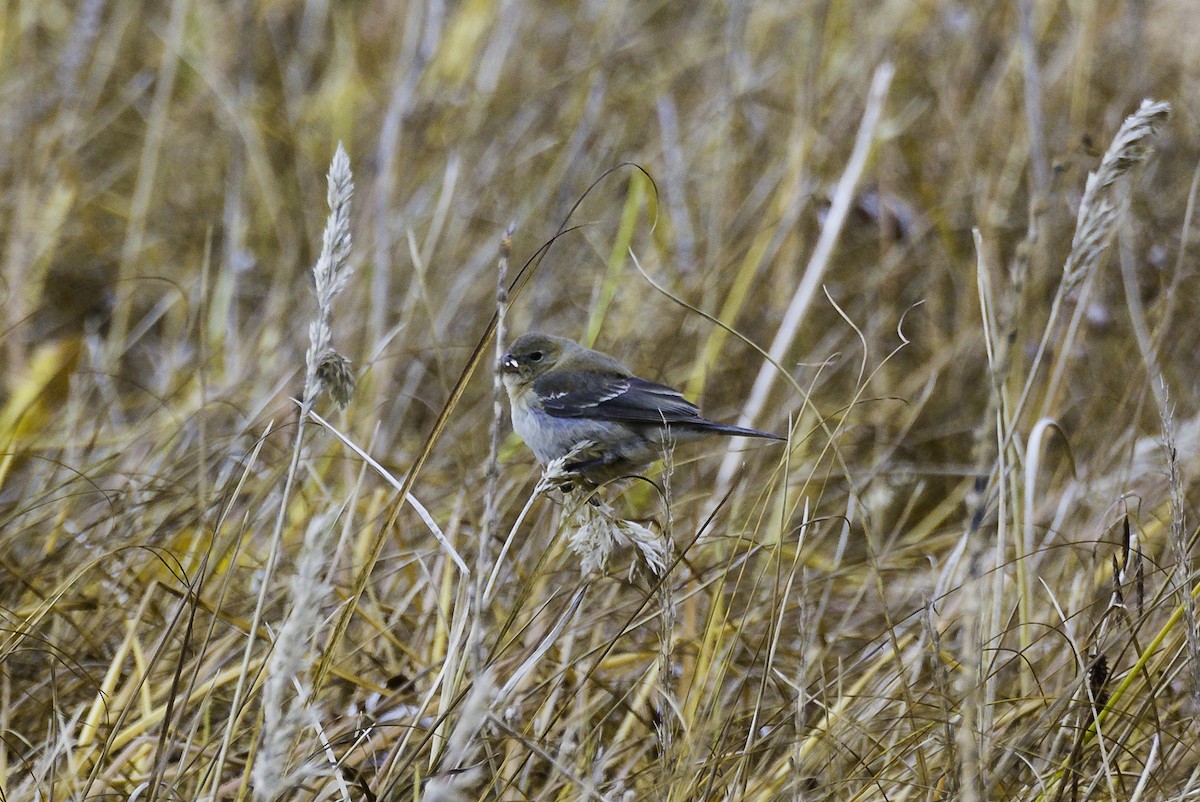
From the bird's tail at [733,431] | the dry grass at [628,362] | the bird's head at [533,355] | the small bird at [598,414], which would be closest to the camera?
the dry grass at [628,362]

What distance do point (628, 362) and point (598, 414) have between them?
0.97 m

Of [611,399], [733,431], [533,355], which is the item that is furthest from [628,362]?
[733,431]

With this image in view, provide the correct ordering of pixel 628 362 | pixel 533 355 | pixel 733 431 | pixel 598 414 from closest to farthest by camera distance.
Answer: pixel 733 431
pixel 598 414
pixel 533 355
pixel 628 362

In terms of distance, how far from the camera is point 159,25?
18.1 feet

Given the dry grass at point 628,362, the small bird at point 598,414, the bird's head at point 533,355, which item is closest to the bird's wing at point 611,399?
the small bird at point 598,414

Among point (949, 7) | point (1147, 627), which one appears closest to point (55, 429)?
point (1147, 627)

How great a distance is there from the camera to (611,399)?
9.86 feet

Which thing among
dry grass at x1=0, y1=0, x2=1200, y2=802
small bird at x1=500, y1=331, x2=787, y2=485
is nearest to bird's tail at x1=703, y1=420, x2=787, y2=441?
small bird at x1=500, y1=331, x2=787, y2=485

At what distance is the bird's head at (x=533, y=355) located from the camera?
10.6 feet

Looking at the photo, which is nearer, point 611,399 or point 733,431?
point 733,431

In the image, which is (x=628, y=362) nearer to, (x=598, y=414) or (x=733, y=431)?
(x=598, y=414)

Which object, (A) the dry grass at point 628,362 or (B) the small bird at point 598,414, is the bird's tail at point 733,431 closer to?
(B) the small bird at point 598,414

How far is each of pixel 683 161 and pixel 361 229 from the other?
1418 mm

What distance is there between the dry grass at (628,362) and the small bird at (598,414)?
17 centimetres
